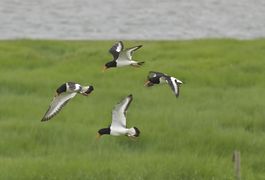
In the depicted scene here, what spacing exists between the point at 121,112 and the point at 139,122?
205 inches

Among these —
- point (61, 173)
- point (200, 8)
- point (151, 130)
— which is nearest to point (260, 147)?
point (151, 130)

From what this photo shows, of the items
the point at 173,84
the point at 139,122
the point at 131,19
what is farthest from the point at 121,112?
the point at 131,19

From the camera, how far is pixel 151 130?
12.7 meters

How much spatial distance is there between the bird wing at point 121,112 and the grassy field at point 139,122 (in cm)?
229

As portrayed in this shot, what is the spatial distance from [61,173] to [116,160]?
39.0 inches

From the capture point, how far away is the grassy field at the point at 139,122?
35.4ft

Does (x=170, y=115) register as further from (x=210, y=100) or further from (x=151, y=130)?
(x=210, y=100)

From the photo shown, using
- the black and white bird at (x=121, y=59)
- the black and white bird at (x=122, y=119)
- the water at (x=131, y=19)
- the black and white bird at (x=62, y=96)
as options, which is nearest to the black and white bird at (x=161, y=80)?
the black and white bird at (x=121, y=59)

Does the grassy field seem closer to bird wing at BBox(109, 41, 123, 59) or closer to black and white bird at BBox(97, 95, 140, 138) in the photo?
black and white bird at BBox(97, 95, 140, 138)

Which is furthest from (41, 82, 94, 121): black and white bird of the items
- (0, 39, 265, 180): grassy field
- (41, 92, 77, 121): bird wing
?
(0, 39, 265, 180): grassy field

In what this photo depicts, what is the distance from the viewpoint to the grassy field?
1080 centimetres

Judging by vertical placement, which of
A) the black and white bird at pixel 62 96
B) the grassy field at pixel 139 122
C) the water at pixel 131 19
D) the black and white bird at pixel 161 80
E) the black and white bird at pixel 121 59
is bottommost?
the water at pixel 131 19

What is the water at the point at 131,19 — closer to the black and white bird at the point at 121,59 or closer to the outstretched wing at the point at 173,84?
the black and white bird at the point at 121,59

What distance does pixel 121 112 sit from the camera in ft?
26.6
